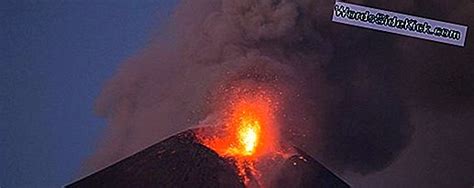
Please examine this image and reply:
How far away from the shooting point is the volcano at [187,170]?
194 cm

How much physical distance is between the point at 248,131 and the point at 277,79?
0.60ft

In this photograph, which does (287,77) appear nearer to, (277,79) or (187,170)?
(277,79)

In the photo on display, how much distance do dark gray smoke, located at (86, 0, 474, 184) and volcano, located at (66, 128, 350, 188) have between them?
1.2 inches

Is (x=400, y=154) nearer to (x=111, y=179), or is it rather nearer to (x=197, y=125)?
(x=197, y=125)

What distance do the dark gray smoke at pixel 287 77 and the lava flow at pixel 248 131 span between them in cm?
5

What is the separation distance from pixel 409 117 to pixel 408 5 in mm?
344

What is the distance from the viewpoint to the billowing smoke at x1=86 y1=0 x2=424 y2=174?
1.94 meters

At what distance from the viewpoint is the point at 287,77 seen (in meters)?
1.99

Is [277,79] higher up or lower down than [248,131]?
higher up

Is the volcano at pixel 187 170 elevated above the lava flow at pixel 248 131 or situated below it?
below

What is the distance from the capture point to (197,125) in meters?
1.97

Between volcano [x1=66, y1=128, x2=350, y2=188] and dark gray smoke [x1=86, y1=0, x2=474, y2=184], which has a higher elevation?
dark gray smoke [x1=86, y1=0, x2=474, y2=184]

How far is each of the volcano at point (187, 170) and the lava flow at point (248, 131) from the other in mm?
33

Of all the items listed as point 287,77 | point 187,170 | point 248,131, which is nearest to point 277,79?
point 287,77
